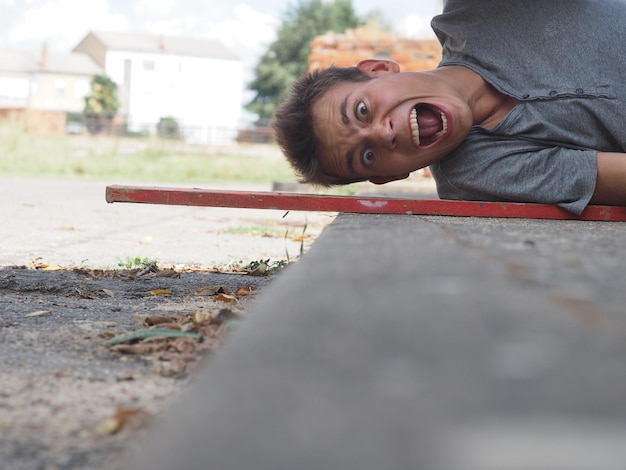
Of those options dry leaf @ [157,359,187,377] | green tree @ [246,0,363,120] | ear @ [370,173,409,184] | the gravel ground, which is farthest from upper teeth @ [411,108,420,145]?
green tree @ [246,0,363,120]

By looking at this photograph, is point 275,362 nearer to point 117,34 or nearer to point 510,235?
point 510,235

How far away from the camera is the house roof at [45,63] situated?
63.6 metres

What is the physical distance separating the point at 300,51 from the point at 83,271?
5294 centimetres

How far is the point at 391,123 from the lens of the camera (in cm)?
281

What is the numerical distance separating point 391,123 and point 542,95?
55cm

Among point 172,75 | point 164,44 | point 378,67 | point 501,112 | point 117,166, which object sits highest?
point 164,44

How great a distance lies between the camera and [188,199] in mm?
2732

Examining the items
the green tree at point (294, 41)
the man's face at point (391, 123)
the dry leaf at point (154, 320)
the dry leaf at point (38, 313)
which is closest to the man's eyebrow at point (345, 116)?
the man's face at point (391, 123)

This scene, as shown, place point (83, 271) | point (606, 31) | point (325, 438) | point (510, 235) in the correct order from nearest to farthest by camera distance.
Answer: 1. point (325, 438)
2. point (510, 235)
3. point (606, 31)
4. point (83, 271)

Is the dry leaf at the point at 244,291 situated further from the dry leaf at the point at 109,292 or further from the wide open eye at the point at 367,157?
the wide open eye at the point at 367,157

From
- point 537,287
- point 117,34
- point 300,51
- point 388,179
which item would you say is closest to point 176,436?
point 537,287

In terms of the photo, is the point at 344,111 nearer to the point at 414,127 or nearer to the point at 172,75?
the point at 414,127

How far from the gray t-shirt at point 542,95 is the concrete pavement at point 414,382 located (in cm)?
179

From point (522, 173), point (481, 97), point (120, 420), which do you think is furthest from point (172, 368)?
point (481, 97)
